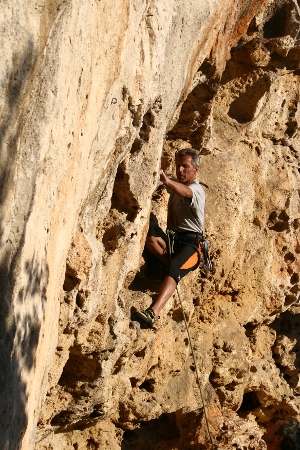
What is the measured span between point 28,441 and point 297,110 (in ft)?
20.9

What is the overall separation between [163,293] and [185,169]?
1.14 m

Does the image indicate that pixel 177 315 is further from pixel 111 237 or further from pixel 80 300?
pixel 80 300

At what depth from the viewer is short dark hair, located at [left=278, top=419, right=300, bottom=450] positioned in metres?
4.96

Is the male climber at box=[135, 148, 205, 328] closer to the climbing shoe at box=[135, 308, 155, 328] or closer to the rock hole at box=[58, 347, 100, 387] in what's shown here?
the climbing shoe at box=[135, 308, 155, 328]

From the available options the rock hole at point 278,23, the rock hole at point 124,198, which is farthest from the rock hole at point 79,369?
the rock hole at point 278,23

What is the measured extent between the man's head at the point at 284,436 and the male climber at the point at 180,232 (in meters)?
1.40

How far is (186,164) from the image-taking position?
629 centimetres

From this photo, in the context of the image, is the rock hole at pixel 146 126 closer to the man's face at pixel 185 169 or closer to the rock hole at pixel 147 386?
the man's face at pixel 185 169

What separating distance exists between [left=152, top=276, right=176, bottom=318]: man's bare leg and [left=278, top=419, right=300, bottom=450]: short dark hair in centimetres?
150

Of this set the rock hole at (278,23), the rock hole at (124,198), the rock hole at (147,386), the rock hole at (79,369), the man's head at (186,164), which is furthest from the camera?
the rock hole at (278,23)

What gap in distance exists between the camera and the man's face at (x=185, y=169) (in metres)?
6.29

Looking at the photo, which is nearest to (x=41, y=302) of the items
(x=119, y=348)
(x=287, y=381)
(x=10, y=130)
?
(x=10, y=130)

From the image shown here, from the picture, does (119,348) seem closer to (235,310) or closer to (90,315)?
(90,315)

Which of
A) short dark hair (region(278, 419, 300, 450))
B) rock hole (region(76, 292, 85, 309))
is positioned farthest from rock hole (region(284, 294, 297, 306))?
rock hole (region(76, 292, 85, 309))
